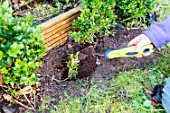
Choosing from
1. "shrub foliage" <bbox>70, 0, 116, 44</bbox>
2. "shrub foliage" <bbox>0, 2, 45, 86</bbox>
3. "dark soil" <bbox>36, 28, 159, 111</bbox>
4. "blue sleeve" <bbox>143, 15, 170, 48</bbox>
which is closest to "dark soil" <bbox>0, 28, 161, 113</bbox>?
"dark soil" <bbox>36, 28, 159, 111</bbox>

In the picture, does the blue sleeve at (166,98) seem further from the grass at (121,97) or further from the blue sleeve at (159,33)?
the blue sleeve at (159,33)

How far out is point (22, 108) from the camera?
1.86 m

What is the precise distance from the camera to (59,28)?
229 cm

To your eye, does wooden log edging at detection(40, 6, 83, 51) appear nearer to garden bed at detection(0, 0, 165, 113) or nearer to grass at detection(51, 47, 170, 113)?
garden bed at detection(0, 0, 165, 113)

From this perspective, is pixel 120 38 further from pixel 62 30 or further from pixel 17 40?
pixel 17 40

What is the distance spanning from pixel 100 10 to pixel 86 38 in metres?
0.26

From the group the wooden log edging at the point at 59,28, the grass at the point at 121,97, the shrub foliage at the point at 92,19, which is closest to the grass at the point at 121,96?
the grass at the point at 121,97

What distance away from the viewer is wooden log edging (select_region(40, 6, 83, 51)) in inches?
86.8

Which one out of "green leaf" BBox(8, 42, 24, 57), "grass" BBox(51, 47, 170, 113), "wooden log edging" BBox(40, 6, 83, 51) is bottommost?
"grass" BBox(51, 47, 170, 113)

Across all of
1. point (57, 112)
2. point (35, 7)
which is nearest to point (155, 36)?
point (57, 112)

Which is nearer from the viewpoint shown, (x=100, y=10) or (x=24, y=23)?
(x=24, y=23)

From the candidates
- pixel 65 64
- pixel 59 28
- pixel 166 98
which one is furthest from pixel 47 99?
pixel 166 98

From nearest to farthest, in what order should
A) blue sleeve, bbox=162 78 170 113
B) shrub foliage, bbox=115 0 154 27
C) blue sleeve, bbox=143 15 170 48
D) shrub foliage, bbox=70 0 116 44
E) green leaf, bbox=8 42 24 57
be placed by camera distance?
green leaf, bbox=8 42 24 57
blue sleeve, bbox=143 15 170 48
blue sleeve, bbox=162 78 170 113
shrub foliage, bbox=70 0 116 44
shrub foliage, bbox=115 0 154 27

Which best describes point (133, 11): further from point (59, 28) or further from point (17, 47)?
point (17, 47)
